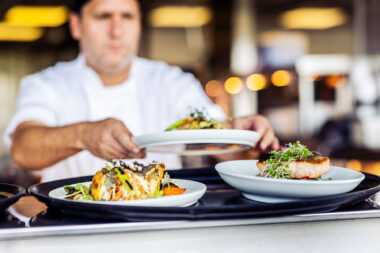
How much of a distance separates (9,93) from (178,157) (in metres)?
2.75

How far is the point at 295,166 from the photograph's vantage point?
3.28ft

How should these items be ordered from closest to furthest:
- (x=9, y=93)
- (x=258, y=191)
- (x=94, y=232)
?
(x=94, y=232)
(x=258, y=191)
(x=9, y=93)

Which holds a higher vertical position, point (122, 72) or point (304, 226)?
point (122, 72)

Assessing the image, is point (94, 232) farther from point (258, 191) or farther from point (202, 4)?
point (202, 4)

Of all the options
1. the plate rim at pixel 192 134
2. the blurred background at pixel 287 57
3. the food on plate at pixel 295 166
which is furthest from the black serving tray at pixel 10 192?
the blurred background at pixel 287 57

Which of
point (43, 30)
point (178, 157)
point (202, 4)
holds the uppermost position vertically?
point (202, 4)

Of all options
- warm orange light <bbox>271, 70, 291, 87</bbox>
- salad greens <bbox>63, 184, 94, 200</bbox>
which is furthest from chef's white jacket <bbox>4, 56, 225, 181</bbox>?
warm orange light <bbox>271, 70, 291, 87</bbox>

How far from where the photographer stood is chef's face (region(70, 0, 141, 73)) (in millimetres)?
2873

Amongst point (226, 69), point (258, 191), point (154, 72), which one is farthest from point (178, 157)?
point (226, 69)

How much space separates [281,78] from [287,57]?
0.32m

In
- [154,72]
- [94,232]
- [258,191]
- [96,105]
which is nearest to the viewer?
[94,232]

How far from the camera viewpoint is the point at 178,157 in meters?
3.12

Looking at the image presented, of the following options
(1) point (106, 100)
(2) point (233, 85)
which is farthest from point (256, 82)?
(1) point (106, 100)

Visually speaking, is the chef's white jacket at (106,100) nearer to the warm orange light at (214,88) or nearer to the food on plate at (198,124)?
the food on plate at (198,124)
